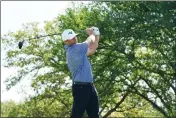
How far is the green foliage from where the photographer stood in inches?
892

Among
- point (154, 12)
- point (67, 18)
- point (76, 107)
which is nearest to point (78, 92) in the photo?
point (76, 107)

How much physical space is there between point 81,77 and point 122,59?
19.9 metres

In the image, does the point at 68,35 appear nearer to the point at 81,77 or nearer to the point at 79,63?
the point at 79,63

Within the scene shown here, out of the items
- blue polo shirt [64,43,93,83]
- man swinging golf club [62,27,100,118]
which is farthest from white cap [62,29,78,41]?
blue polo shirt [64,43,93,83]

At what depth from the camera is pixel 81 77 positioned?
20.4 feet

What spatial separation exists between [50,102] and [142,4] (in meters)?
13.2

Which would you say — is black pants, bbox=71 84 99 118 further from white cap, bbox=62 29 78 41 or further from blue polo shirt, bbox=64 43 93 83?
white cap, bbox=62 29 78 41

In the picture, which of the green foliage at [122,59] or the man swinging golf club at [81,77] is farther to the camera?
the green foliage at [122,59]

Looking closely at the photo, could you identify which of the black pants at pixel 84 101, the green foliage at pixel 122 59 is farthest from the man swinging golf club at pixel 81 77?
the green foliage at pixel 122 59

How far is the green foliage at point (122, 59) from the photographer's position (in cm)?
2266

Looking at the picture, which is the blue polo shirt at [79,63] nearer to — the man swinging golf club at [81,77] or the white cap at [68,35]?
the man swinging golf club at [81,77]

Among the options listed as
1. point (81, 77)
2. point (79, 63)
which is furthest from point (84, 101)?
point (79, 63)

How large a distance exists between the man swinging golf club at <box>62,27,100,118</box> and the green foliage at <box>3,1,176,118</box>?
15.0 m

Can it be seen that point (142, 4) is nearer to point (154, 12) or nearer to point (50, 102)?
point (154, 12)
